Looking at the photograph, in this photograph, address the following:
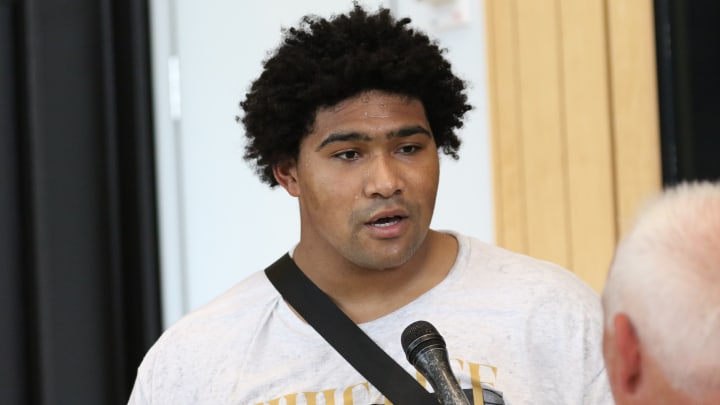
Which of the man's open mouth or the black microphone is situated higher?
the man's open mouth

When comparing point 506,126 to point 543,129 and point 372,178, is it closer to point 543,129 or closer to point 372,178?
point 543,129

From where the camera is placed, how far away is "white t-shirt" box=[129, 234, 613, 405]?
212 centimetres

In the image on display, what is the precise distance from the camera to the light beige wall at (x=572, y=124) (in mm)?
2768

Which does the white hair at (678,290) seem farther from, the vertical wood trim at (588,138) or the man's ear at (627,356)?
the vertical wood trim at (588,138)

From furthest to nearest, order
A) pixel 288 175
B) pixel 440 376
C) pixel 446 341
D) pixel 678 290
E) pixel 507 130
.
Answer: pixel 507 130 < pixel 288 175 < pixel 446 341 < pixel 440 376 < pixel 678 290

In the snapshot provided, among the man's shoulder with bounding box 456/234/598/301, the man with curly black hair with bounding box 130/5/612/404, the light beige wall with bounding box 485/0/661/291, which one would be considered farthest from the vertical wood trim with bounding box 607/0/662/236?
the man with curly black hair with bounding box 130/5/612/404

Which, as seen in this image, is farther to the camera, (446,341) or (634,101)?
(634,101)

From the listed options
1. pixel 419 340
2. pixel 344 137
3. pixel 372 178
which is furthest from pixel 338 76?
pixel 419 340

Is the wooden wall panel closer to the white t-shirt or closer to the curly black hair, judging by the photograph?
the curly black hair

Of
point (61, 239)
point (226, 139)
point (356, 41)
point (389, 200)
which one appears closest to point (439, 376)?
point (389, 200)

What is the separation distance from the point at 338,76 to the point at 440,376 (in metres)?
0.83

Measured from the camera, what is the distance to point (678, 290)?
3.77 ft

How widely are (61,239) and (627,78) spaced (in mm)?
1944

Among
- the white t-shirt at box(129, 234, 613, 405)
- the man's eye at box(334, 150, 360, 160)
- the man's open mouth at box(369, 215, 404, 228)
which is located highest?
the man's eye at box(334, 150, 360, 160)
